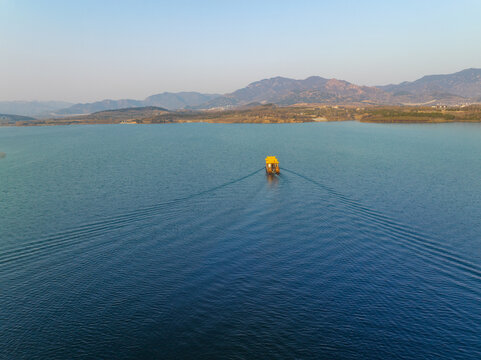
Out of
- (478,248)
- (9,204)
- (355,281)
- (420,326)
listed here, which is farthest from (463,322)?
(9,204)

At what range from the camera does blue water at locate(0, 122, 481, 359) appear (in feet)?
91.9

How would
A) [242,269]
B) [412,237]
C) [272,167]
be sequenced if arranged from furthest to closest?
1. [272,167]
2. [412,237]
3. [242,269]

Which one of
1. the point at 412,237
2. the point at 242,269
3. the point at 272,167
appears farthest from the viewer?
the point at 272,167

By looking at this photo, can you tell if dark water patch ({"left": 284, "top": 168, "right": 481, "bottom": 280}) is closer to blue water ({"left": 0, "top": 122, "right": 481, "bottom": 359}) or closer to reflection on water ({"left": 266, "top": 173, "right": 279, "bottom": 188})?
blue water ({"left": 0, "top": 122, "right": 481, "bottom": 359})

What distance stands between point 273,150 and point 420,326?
112 m

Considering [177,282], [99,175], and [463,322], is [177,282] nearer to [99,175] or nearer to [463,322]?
[463,322]

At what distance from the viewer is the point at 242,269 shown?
39.5 m

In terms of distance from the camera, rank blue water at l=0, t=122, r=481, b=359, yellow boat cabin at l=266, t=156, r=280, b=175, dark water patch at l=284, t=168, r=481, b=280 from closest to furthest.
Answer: blue water at l=0, t=122, r=481, b=359
dark water patch at l=284, t=168, r=481, b=280
yellow boat cabin at l=266, t=156, r=280, b=175

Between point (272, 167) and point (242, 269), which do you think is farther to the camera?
point (272, 167)

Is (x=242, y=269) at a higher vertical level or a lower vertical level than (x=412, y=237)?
lower

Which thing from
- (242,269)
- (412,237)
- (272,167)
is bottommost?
(242,269)

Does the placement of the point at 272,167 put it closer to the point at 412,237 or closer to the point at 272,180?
the point at 272,180

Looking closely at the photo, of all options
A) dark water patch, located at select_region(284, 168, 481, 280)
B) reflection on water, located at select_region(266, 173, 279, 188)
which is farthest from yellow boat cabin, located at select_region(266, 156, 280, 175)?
dark water patch, located at select_region(284, 168, 481, 280)

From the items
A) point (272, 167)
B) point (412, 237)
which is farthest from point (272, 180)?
point (412, 237)
